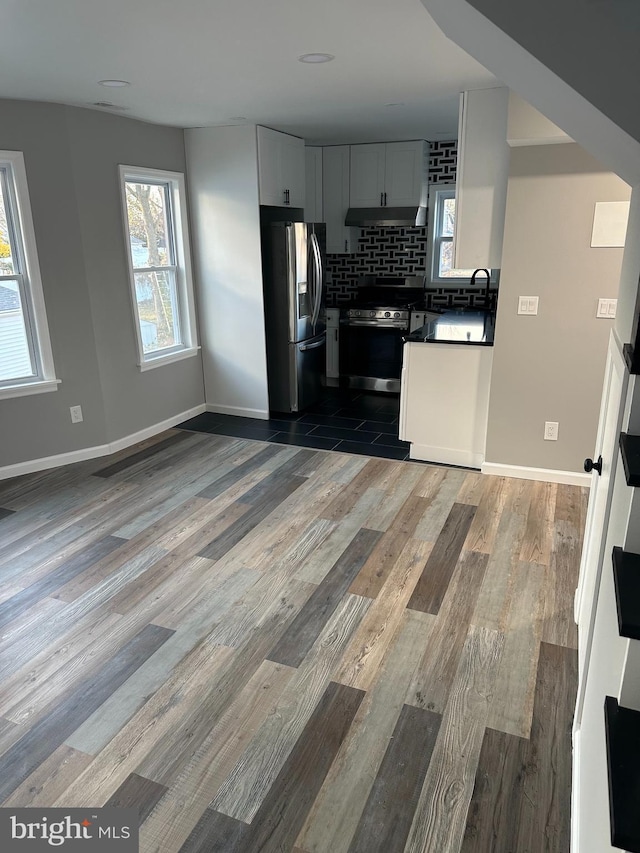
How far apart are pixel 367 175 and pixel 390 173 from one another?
0.77ft

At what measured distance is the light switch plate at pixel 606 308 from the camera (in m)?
3.48

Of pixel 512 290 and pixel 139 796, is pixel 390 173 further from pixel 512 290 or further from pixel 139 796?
pixel 139 796

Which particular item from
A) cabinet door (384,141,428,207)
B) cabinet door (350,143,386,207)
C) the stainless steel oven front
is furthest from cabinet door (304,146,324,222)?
the stainless steel oven front

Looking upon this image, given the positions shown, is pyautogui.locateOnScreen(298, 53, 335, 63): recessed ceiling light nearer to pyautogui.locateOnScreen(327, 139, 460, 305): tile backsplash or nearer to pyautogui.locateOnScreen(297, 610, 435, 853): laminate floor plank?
pyautogui.locateOnScreen(297, 610, 435, 853): laminate floor plank

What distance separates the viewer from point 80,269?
417 cm

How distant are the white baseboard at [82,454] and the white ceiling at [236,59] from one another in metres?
2.33

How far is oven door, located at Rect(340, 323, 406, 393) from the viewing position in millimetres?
5992

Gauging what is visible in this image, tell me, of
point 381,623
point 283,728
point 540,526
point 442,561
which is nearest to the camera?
point 283,728

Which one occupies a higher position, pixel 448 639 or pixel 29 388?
pixel 29 388

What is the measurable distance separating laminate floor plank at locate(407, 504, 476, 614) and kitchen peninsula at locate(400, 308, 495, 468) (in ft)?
2.27

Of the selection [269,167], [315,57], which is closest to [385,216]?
[269,167]

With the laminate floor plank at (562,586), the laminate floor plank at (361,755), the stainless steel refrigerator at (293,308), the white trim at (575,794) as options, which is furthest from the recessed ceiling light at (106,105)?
the white trim at (575,794)

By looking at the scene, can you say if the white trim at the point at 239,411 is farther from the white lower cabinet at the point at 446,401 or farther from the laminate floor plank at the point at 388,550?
the laminate floor plank at the point at 388,550

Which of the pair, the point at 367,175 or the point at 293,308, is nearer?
the point at 293,308
